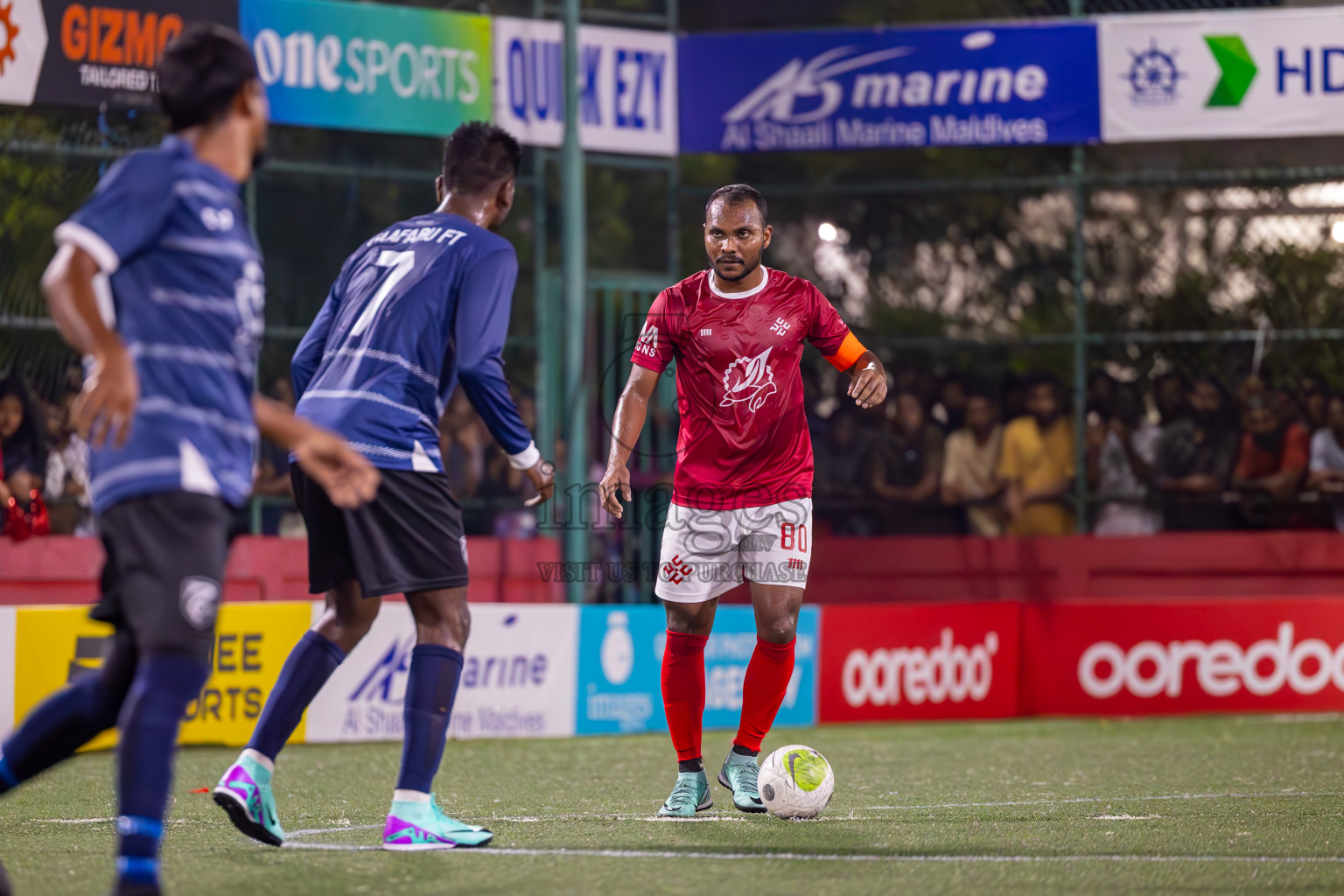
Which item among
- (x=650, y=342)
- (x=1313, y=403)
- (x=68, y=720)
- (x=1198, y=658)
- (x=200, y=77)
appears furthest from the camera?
(x=1313, y=403)

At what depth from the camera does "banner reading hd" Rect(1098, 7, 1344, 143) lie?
13320 mm

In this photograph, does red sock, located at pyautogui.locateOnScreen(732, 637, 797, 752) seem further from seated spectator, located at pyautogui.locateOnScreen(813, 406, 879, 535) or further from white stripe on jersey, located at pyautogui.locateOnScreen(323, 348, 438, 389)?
seated spectator, located at pyautogui.locateOnScreen(813, 406, 879, 535)

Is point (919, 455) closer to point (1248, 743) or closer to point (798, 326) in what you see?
point (1248, 743)

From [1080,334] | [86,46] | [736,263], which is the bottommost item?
[736,263]

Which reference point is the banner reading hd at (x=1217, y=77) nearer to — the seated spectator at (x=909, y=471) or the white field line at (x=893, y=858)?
the seated spectator at (x=909, y=471)

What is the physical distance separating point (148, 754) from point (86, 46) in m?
8.89

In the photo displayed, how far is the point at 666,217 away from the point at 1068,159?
3382 mm

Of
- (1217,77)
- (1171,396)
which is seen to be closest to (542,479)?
(1171,396)

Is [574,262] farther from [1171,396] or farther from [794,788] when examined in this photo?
[794,788]

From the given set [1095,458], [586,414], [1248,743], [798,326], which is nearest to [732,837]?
[798,326]

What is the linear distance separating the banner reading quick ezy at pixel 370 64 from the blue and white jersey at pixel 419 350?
744 centimetres

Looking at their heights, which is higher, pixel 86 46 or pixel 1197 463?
pixel 86 46

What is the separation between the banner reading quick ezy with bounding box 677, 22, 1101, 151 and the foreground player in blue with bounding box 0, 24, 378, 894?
10.0 meters

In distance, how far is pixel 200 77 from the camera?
3910 mm
